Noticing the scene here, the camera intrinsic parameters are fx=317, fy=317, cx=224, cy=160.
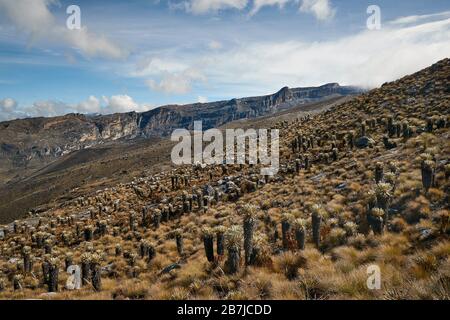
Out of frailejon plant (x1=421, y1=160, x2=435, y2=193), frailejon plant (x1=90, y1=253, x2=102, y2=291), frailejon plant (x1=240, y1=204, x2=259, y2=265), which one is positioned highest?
frailejon plant (x1=421, y1=160, x2=435, y2=193)

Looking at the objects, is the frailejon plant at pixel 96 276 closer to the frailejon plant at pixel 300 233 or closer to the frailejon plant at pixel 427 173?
the frailejon plant at pixel 300 233

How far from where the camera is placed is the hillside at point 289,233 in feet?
28.5

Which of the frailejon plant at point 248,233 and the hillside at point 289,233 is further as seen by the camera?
the frailejon plant at point 248,233

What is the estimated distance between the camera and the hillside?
341 inches

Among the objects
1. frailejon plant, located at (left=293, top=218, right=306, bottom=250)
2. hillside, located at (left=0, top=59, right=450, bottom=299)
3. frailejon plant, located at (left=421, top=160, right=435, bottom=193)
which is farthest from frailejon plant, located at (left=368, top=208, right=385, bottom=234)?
frailejon plant, located at (left=421, top=160, right=435, bottom=193)

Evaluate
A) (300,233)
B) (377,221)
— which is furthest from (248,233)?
(377,221)

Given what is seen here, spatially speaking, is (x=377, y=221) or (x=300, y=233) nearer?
(x=377, y=221)

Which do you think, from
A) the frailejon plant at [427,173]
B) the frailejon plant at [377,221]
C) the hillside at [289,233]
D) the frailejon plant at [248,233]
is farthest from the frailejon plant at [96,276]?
the frailejon plant at [427,173]

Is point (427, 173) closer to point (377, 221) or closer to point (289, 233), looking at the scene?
point (377, 221)

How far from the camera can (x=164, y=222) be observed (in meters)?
25.4

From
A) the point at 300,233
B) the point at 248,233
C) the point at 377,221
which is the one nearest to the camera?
the point at 377,221

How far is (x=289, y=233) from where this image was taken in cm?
1332

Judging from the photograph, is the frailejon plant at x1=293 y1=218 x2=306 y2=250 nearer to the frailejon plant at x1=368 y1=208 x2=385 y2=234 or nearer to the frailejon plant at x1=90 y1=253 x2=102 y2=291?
the frailejon plant at x1=368 y1=208 x2=385 y2=234
